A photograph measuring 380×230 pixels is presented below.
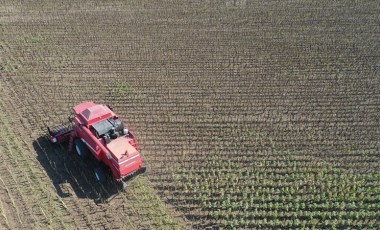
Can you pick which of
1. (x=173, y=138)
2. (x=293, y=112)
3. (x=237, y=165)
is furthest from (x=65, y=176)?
(x=293, y=112)

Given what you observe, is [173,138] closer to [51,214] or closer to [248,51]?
[51,214]

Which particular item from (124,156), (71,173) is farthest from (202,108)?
(71,173)

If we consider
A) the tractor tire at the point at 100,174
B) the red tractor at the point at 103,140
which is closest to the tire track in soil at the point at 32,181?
the red tractor at the point at 103,140

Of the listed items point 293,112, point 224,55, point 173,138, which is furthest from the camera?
point 224,55

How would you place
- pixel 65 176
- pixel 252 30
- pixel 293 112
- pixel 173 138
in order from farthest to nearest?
pixel 252 30 < pixel 293 112 < pixel 173 138 < pixel 65 176

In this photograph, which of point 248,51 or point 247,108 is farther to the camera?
point 248,51

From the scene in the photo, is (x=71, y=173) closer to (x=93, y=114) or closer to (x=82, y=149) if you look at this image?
(x=82, y=149)

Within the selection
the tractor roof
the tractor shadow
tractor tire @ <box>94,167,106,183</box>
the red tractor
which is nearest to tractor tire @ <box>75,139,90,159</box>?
the red tractor
